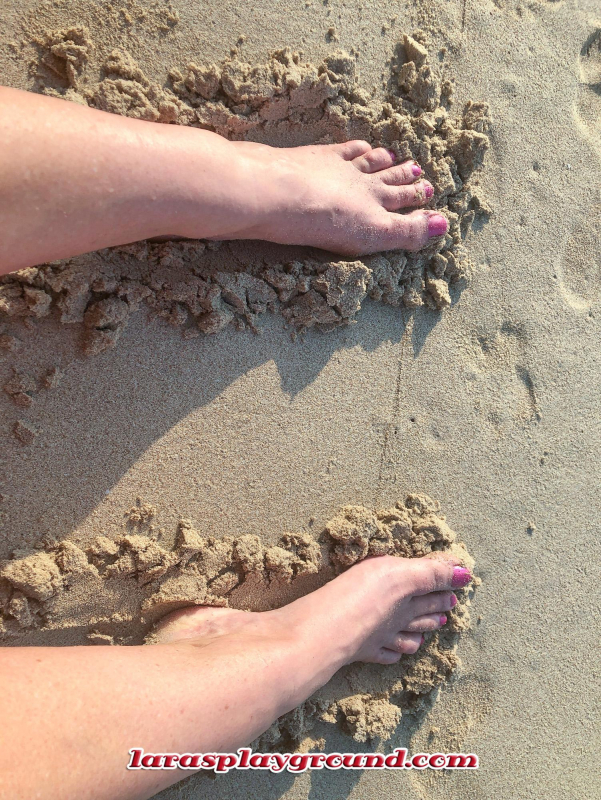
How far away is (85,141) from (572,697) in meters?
2.03

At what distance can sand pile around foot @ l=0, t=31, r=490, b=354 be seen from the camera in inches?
51.5

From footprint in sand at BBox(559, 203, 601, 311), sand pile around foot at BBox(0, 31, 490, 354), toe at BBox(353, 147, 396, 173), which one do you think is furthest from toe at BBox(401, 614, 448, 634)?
toe at BBox(353, 147, 396, 173)

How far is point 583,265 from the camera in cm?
180

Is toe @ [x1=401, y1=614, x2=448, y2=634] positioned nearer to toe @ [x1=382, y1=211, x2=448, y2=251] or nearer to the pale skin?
the pale skin

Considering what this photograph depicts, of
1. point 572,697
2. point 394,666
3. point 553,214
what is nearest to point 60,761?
point 394,666

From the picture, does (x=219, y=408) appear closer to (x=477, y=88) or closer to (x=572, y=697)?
(x=477, y=88)

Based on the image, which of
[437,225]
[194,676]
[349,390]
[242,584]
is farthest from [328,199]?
[194,676]

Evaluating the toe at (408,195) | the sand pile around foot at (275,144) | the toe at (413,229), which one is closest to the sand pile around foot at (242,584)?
the sand pile around foot at (275,144)

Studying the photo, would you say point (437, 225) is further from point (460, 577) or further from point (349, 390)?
point (460, 577)

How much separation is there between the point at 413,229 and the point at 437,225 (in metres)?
0.08

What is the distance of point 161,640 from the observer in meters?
1.37

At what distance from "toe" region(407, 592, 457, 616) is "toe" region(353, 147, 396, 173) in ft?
4.07

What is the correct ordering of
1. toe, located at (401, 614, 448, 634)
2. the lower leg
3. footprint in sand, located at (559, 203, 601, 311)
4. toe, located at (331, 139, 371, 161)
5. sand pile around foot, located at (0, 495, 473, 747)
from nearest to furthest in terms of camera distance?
the lower leg → sand pile around foot, located at (0, 495, 473, 747) → toe, located at (331, 139, 371, 161) → toe, located at (401, 614, 448, 634) → footprint in sand, located at (559, 203, 601, 311)

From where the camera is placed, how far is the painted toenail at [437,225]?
62.2 inches
